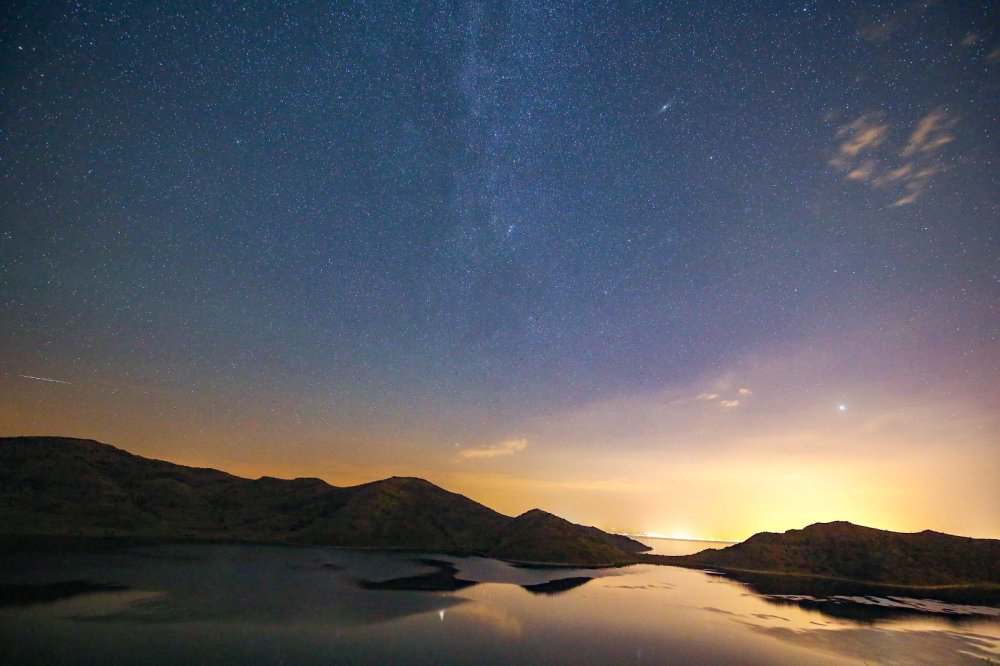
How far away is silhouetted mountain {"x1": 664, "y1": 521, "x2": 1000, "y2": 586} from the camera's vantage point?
12481cm

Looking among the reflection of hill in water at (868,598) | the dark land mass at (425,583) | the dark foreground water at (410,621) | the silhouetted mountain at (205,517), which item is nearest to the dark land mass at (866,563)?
the reflection of hill in water at (868,598)

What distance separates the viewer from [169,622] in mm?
40875

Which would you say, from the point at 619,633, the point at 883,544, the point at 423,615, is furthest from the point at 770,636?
the point at 883,544

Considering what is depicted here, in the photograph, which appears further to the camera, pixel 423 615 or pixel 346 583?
pixel 346 583

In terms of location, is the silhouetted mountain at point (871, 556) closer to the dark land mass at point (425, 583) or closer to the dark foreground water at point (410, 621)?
the dark foreground water at point (410, 621)

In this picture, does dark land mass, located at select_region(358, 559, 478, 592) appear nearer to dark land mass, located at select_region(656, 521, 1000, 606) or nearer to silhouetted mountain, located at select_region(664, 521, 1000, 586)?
dark land mass, located at select_region(656, 521, 1000, 606)

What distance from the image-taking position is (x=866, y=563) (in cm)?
13138

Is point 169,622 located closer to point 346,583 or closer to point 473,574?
point 346,583

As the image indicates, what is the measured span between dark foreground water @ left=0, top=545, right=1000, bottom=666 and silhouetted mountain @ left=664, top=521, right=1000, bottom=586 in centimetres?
4633

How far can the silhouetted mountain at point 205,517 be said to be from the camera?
478ft

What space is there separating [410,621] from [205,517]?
180 metres

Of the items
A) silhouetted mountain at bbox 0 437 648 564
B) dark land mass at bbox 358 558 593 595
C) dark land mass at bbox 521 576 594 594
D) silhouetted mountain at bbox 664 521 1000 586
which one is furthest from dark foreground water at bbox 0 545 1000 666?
silhouetted mountain at bbox 0 437 648 564

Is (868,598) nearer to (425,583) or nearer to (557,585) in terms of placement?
(557,585)

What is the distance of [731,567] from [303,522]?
565ft
